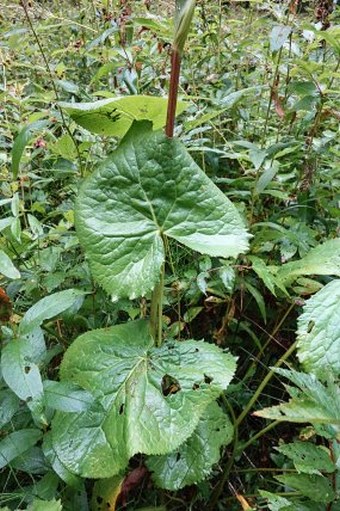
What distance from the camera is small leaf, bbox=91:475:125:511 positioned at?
814mm

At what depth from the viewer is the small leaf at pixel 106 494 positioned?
0.81 m

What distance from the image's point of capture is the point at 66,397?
714mm

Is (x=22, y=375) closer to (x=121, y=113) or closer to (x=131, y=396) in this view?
(x=131, y=396)

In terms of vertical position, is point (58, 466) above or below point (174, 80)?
below

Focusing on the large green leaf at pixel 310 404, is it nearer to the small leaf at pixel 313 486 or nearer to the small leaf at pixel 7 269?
the small leaf at pixel 313 486

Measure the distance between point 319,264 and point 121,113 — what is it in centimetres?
42

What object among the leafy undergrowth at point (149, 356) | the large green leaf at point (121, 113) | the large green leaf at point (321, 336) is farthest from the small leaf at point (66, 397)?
the large green leaf at point (121, 113)

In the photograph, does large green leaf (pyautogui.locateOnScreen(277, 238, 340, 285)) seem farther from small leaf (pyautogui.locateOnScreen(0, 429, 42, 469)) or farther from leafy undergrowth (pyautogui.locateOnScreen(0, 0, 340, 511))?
small leaf (pyautogui.locateOnScreen(0, 429, 42, 469))

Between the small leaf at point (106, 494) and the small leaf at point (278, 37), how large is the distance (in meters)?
0.87

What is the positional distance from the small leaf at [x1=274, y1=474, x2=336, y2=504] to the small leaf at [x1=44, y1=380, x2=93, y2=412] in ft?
0.94

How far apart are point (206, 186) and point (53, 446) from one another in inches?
19.1

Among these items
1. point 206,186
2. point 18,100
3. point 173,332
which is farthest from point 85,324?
point 18,100

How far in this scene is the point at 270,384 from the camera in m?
1.09

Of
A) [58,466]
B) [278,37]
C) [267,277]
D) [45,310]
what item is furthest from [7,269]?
[278,37]
